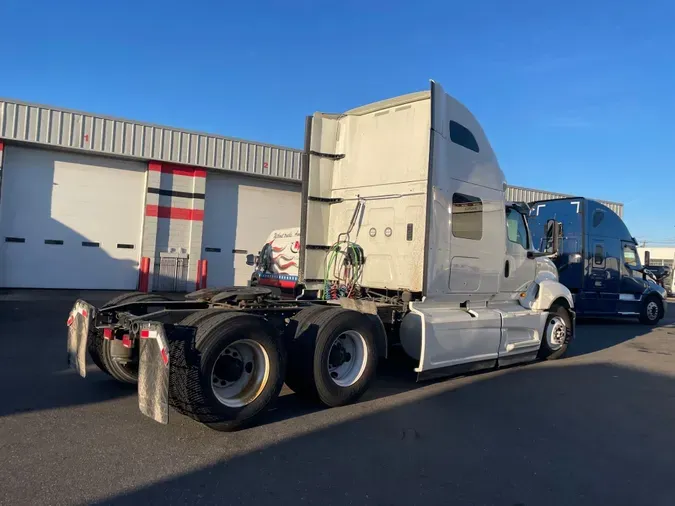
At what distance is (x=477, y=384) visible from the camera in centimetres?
735

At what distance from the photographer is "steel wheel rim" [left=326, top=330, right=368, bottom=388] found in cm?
596

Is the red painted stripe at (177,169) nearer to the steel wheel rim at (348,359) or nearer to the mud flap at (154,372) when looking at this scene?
the steel wheel rim at (348,359)

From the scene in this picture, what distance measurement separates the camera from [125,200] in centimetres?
1858

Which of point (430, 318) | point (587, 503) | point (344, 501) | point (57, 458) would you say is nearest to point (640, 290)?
point (430, 318)

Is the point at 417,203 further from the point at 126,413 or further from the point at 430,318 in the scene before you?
the point at 126,413

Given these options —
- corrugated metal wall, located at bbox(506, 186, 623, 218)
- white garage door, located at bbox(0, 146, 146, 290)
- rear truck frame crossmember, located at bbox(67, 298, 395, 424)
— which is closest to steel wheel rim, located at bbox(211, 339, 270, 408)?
rear truck frame crossmember, located at bbox(67, 298, 395, 424)

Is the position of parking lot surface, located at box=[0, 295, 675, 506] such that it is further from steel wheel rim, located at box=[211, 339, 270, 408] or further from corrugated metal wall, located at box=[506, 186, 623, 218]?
corrugated metal wall, located at box=[506, 186, 623, 218]

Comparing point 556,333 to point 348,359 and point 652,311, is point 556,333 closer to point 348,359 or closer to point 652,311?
point 348,359

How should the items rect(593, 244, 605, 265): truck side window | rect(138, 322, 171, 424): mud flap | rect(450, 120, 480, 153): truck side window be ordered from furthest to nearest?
rect(593, 244, 605, 265): truck side window < rect(450, 120, 480, 153): truck side window < rect(138, 322, 171, 424): mud flap

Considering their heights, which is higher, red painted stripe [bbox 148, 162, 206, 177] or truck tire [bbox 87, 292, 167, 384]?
red painted stripe [bbox 148, 162, 206, 177]

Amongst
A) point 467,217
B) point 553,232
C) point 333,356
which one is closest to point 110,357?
point 333,356

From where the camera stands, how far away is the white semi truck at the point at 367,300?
4934 mm

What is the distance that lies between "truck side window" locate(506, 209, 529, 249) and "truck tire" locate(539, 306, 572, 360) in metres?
1.42

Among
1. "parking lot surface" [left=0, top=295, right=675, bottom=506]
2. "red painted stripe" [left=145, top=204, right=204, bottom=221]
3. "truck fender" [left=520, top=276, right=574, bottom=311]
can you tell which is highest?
"red painted stripe" [left=145, top=204, right=204, bottom=221]
